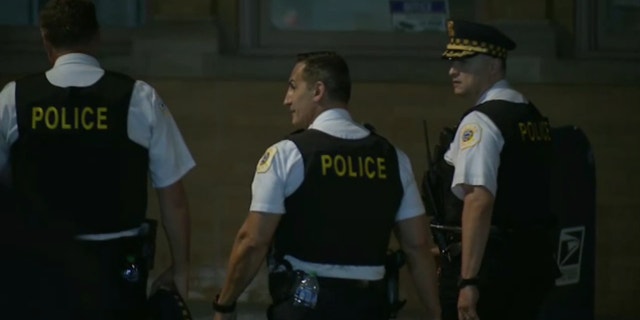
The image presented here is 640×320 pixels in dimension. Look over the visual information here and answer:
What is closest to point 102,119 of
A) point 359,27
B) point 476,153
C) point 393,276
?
point 393,276

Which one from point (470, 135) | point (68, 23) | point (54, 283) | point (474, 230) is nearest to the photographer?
point (54, 283)

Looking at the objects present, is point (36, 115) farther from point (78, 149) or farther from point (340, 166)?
point (340, 166)

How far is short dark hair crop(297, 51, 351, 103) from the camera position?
6387 millimetres

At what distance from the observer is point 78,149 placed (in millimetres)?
6363

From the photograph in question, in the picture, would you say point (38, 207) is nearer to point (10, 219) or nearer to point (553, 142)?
point (10, 219)

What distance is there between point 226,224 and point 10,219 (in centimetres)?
641

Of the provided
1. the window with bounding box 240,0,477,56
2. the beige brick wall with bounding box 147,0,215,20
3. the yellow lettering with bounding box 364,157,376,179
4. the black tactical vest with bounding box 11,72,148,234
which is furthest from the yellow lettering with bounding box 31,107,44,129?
the window with bounding box 240,0,477,56

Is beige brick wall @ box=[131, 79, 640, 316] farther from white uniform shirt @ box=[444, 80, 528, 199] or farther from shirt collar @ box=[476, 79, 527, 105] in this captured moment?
white uniform shirt @ box=[444, 80, 528, 199]

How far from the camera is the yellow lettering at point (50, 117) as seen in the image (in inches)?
250

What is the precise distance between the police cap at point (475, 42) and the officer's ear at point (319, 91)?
953 millimetres

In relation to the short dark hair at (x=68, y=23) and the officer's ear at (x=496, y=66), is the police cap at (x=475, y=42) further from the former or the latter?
the short dark hair at (x=68, y=23)

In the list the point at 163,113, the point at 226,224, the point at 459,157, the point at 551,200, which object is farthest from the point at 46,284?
the point at 226,224

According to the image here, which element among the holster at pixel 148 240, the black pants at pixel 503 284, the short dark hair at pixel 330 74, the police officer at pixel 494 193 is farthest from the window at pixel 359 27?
the short dark hair at pixel 330 74

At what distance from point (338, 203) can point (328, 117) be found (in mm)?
326
